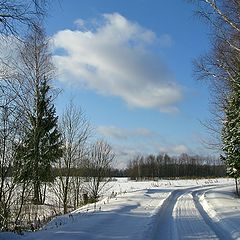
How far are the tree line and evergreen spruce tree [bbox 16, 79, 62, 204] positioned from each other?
101693 mm

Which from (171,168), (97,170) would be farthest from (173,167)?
(97,170)

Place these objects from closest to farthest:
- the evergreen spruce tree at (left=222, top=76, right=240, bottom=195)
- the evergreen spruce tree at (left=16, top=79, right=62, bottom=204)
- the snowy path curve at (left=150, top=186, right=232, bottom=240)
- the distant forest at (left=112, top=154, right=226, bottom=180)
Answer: the snowy path curve at (left=150, top=186, right=232, bottom=240), the evergreen spruce tree at (left=16, top=79, right=62, bottom=204), the evergreen spruce tree at (left=222, top=76, right=240, bottom=195), the distant forest at (left=112, top=154, right=226, bottom=180)

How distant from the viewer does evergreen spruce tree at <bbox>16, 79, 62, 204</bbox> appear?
14.8 metres

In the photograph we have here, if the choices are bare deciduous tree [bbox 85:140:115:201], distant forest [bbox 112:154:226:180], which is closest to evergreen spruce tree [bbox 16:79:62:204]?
bare deciduous tree [bbox 85:140:115:201]

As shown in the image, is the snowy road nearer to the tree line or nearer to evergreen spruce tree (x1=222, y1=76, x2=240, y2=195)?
evergreen spruce tree (x1=222, y1=76, x2=240, y2=195)

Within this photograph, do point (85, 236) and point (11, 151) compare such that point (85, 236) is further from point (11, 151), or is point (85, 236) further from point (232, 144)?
point (232, 144)

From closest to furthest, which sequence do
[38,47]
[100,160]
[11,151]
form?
[11,151] < [38,47] < [100,160]

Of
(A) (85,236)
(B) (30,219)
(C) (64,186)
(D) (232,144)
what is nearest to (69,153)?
(C) (64,186)

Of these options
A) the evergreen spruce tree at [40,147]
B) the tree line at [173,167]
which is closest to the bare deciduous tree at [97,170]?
the evergreen spruce tree at [40,147]

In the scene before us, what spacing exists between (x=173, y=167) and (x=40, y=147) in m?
125

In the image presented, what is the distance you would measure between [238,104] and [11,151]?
16.0m

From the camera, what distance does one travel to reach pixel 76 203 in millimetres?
28297

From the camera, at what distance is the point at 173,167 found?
14475 centimetres

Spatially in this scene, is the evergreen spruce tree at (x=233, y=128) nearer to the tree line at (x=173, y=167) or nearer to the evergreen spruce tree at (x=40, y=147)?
the evergreen spruce tree at (x=40, y=147)
